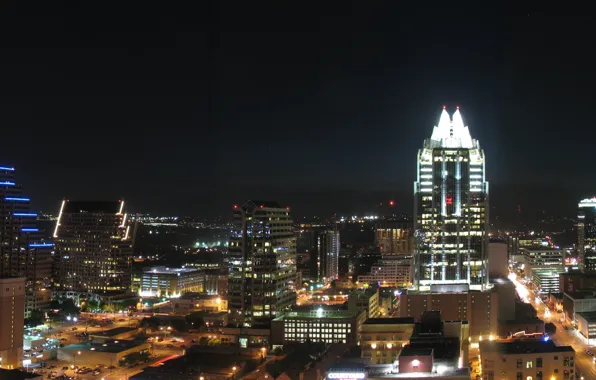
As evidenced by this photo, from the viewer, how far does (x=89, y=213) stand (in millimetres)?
35875

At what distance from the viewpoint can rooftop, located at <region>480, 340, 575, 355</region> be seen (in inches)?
577

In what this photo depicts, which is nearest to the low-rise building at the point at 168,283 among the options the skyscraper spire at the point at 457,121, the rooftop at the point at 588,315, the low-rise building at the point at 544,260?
the skyscraper spire at the point at 457,121

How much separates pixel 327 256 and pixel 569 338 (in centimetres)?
2056

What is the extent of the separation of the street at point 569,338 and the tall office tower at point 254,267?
987 cm

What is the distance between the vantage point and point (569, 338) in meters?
24.6

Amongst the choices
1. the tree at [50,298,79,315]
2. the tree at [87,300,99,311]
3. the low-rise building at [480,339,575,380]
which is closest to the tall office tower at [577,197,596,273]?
the low-rise building at [480,339,575,380]

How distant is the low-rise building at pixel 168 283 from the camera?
117 feet

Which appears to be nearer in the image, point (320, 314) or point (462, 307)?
point (320, 314)

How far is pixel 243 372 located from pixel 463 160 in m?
14.4

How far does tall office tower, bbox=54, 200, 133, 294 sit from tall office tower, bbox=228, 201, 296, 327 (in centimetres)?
1199

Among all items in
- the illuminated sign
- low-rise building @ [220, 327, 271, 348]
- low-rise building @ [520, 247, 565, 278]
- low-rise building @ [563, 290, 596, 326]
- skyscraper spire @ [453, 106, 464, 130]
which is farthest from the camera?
low-rise building @ [520, 247, 565, 278]

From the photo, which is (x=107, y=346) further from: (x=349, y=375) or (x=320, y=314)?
(x=349, y=375)

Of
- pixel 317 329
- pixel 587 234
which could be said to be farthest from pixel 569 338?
pixel 587 234

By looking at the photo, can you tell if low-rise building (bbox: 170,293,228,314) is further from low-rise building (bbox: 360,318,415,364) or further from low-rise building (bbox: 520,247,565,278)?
low-rise building (bbox: 520,247,565,278)
